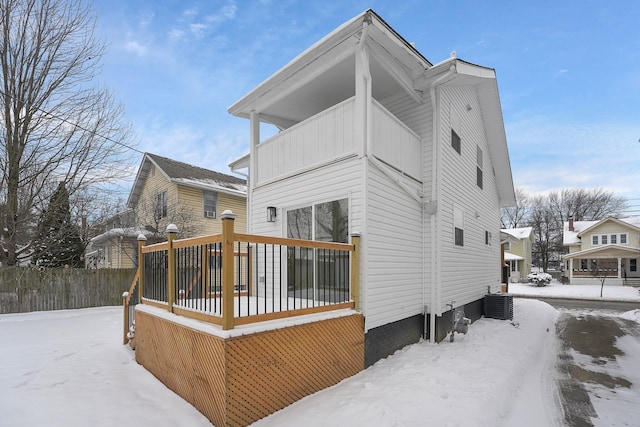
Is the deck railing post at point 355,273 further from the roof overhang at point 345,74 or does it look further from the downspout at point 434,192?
the roof overhang at point 345,74

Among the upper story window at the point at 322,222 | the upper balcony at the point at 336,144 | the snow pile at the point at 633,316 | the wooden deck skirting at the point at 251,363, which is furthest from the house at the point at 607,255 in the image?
the wooden deck skirting at the point at 251,363

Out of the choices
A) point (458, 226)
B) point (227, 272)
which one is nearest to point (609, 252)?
point (458, 226)

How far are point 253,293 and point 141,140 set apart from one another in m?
7.61

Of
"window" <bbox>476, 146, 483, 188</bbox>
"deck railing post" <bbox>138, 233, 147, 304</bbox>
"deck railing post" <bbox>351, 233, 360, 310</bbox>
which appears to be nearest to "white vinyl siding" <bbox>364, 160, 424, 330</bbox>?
"deck railing post" <bbox>351, 233, 360, 310</bbox>

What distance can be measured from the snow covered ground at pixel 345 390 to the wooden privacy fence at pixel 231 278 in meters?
1.02

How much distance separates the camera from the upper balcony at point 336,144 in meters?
5.43

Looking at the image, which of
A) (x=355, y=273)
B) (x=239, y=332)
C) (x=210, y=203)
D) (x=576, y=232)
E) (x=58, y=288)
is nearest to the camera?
(x=239, y=332)

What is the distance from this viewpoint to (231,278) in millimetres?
3346

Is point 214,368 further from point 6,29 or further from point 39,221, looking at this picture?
point 6,29

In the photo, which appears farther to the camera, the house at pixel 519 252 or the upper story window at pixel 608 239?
the house at pixel 519 252

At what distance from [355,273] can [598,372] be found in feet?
14.8

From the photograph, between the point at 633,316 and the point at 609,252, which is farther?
the point at 609,252

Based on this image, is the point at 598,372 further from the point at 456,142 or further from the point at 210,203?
the point at 210,203

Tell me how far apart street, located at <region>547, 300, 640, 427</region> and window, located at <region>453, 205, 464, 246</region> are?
2.97 meters
